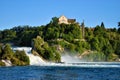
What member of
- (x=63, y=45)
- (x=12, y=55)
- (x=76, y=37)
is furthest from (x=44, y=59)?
(x=76, y=37)

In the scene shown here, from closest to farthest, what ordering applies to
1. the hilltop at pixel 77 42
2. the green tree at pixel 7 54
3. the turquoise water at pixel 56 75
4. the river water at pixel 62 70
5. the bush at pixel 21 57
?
the turquoise water at pixel 56 75, the river water at pixel 62 70, the green tree at pixel 7 54, the bush at pixel 21 57, the hilltop at pixel 77 42

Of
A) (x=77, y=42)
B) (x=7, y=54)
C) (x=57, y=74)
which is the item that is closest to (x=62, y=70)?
(x=57, y=74)

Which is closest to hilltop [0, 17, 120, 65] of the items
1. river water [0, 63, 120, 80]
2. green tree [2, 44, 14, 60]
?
green tree [2, 44, 14, 60]

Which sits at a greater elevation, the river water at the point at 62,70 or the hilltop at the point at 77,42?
the hilltop at the point at 77,42

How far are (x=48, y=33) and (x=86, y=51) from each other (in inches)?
658

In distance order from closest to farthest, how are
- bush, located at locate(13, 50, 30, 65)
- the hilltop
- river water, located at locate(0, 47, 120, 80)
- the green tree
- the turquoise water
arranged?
1. the turquoise water
2. river water, located at locate(0, 47, 120, 80)
3. the green tree
4. bush, located at locate(13, 50, 30, 65)
5. the hilltop

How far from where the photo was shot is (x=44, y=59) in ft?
455

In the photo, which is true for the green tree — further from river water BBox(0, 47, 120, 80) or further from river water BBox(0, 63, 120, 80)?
river water BBox(0, 63, 120, 80)

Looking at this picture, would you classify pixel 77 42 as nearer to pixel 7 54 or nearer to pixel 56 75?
pixel 7 54

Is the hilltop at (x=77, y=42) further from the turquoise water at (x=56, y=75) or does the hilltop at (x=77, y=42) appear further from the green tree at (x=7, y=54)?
the turquoise water at (x=56, y=75)

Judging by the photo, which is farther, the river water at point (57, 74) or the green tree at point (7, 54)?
the green tree at point (7, 54)

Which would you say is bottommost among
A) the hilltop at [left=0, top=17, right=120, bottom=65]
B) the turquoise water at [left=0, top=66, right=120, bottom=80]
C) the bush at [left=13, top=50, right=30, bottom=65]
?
the turquoise water at [left=0, top=66, right=120, bottom=80]

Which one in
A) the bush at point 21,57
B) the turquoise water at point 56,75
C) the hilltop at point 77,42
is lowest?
the turquoise water at point 56,75

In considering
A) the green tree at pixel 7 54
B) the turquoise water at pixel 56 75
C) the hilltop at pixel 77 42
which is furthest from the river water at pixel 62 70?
the green tree at pixel 7 54
